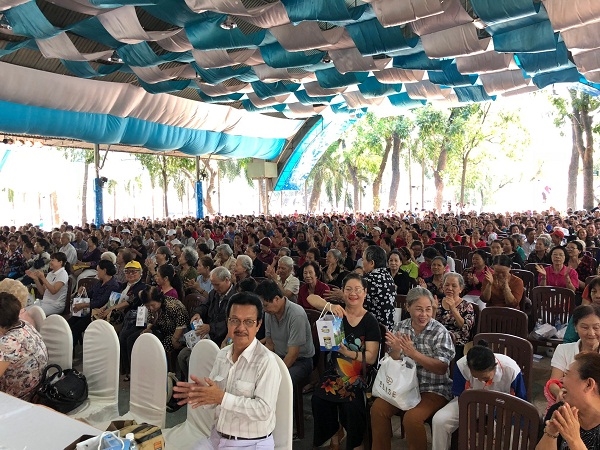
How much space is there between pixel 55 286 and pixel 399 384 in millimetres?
4598

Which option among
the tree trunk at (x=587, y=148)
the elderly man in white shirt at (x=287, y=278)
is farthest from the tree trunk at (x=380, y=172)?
the elderly man in white shirt at (x=287, y=278)

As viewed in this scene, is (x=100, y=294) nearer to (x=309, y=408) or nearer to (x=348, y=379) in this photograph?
(x=309, y=408)

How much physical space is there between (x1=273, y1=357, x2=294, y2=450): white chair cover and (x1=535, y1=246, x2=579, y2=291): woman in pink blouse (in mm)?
4334

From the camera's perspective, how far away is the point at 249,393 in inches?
106

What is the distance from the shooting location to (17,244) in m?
9.83

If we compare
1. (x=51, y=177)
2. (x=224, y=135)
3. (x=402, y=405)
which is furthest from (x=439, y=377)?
(x=51, y=177)

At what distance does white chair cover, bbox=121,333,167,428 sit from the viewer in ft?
10.9

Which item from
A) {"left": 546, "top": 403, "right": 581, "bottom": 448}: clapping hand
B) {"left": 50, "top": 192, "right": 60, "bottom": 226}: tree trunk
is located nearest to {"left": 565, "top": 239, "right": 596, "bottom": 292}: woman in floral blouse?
{"left": 546, "top": 403, "right": 581, "bottom": 448}: clapping hand

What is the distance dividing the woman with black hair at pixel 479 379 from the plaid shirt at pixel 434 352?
20 cm

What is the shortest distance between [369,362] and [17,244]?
8.29 meters

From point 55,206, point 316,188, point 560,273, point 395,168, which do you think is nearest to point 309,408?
point 560,273

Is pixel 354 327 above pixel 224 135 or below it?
below

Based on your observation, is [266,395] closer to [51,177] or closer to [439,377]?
[439,377]

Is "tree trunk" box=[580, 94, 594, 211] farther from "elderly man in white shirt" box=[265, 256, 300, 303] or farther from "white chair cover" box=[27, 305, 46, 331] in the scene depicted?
"white chair cover" box=[27, 305, 46, 331]
